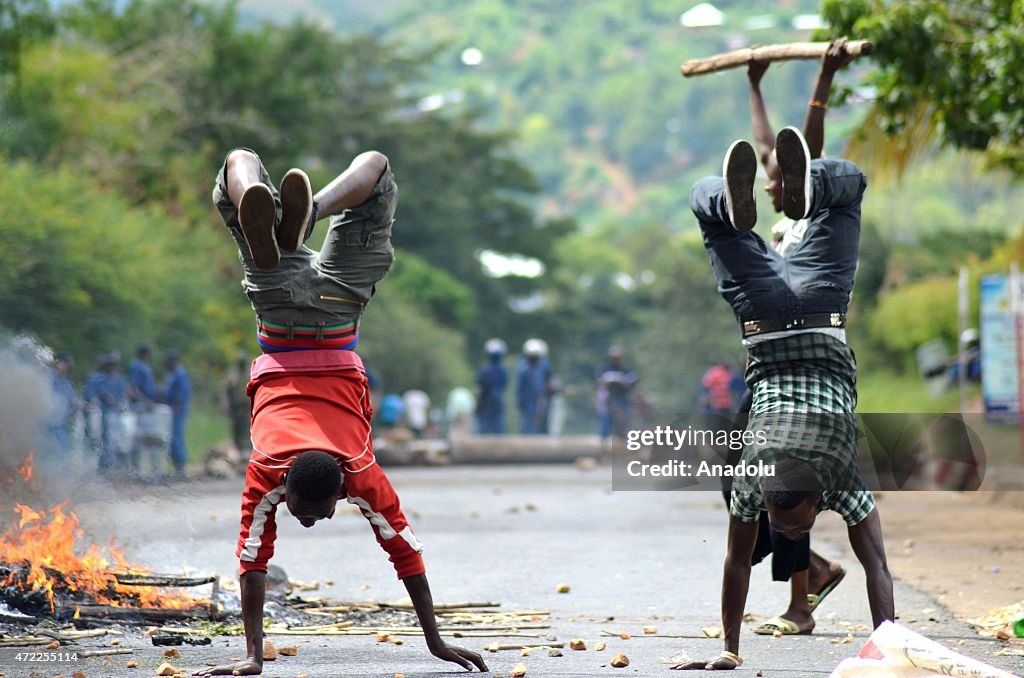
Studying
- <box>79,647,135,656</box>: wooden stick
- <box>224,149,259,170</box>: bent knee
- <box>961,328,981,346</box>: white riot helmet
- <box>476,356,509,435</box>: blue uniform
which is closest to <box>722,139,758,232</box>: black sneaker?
<box>224,149,259,170</box>: bent knee

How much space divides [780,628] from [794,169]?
244 cm

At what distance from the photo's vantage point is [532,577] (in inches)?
393

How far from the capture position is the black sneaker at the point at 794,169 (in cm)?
615

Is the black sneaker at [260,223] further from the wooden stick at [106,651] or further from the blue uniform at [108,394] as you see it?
the blue uniform at [108,394]

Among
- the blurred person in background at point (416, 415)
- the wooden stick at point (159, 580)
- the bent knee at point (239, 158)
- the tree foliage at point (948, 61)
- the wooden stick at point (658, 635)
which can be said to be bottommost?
the wooden stick at point (658, 635)

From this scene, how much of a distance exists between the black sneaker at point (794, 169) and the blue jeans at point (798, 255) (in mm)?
120

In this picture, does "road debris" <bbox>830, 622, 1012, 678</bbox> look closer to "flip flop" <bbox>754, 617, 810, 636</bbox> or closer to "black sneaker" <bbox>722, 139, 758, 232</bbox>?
"black sneaker" <bbox>722, 139, 758, 232</bbox>

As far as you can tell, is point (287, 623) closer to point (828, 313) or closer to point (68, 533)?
point (68, 533)

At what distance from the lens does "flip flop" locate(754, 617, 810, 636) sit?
763 centimetres

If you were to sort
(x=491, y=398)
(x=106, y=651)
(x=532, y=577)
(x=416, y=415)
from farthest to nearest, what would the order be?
(x=416, y=415), (x=491, y=398), (x=532, y=577), (x=106, y=651)

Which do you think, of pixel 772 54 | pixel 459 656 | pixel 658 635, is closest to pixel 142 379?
pixel 658 635

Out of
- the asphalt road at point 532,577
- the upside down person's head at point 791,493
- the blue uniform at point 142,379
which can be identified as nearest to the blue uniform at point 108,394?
the blue uniform at point 142,379

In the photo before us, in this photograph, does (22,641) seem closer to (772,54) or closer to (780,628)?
(780,628)

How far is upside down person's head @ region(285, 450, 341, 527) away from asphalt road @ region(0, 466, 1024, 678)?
747mm
